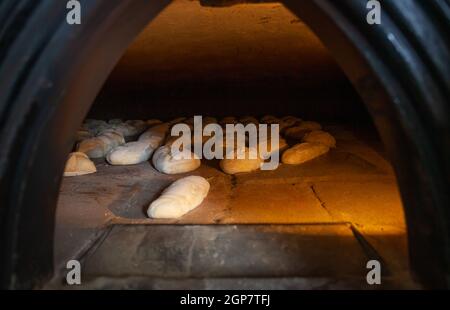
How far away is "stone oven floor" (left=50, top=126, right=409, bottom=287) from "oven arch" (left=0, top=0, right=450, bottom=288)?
0.85ft

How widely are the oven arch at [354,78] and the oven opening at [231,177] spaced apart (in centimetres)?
25

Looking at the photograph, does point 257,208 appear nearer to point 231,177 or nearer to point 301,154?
point 231,177

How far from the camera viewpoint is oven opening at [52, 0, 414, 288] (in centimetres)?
111

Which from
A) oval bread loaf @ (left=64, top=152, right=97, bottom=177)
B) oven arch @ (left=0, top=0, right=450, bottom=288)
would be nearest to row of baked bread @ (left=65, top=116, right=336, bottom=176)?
oval bread loaf @ (left=64, top=152, right=97, bottom=177)

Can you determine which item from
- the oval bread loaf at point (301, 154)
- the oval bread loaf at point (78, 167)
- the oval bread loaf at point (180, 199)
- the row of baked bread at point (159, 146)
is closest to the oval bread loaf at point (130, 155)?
the row of baked bread at point (159, 146)

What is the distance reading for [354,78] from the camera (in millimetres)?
916

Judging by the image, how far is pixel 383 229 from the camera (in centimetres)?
131

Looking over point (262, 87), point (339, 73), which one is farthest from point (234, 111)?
point (339, 73)

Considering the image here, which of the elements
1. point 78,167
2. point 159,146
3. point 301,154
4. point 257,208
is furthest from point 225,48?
point 257,208

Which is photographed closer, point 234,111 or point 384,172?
point 384,172

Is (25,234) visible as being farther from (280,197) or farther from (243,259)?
(280,197)

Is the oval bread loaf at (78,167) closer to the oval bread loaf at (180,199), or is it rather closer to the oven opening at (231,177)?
the oven opening at (231,177)

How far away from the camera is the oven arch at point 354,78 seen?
0.81m

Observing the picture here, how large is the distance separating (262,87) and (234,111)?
12.9 inches
